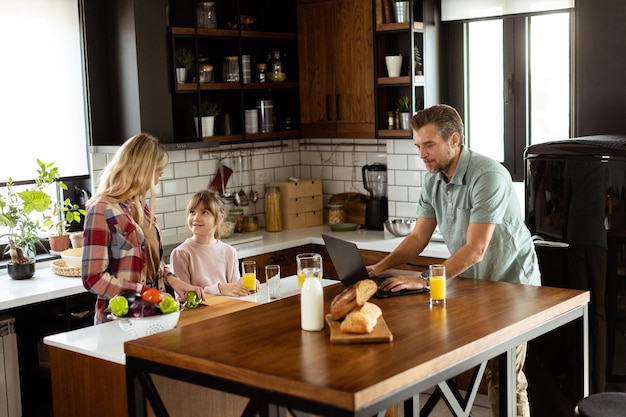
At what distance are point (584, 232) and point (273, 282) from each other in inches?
60.8

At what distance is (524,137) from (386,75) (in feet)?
3.38

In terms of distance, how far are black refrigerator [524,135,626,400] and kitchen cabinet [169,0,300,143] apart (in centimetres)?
233

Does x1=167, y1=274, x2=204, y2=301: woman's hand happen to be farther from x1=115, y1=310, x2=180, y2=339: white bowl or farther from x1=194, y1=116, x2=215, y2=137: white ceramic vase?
x1=194, y1=116, x2=215, y2=137: white ceramic vase

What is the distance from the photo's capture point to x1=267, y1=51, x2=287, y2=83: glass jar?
631cm

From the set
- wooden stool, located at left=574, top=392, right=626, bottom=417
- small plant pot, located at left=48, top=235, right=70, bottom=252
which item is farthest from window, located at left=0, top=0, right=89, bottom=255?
wooden stool, located at left=574, top=392, right=626, bottom=417

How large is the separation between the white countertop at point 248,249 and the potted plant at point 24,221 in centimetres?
9

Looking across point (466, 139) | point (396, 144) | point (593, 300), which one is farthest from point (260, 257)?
point (593, 300)

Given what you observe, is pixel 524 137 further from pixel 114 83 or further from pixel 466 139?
pixel 114 83

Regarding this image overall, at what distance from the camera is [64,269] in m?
4.86

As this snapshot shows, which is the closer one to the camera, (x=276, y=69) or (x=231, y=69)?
(x=231, y=69)

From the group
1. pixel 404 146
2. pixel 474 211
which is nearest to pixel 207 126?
pixel 404 146

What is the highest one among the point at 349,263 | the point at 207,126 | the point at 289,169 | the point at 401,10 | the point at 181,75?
the point at 401,10

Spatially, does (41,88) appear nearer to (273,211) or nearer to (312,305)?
(273,211)

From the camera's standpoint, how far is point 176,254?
4402 millimetres
